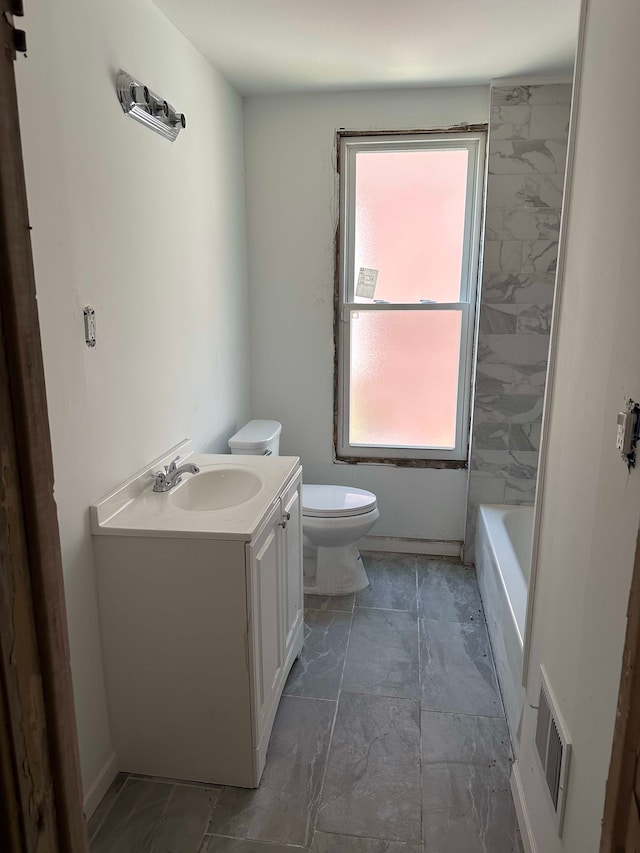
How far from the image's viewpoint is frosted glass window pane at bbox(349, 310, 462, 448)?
11.2ft

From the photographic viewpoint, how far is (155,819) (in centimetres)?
181

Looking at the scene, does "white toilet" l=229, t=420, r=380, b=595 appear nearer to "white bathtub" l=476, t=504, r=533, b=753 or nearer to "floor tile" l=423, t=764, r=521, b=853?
"white bathtub" l=476, t=504, r=533, b=753

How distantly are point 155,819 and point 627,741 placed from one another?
62.6 inches

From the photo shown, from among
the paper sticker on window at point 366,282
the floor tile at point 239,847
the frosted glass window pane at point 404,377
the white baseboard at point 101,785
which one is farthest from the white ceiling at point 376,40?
the floor tile at point 239,847

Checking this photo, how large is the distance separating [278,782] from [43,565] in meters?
1.64

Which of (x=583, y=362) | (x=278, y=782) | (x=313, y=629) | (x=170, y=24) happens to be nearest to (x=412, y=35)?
(x=170, y=24)

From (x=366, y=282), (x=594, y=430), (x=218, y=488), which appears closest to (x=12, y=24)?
(x=594, y=430)

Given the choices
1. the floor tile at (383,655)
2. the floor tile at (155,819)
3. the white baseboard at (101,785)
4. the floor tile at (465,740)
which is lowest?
the floor tile at (465,740)

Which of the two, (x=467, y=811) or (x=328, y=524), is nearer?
(x=467, y=811)

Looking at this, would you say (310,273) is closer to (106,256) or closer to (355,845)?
(106,256)

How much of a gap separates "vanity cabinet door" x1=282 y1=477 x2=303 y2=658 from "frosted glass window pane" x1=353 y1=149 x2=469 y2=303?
1.52 m

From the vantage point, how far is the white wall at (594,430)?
112 cm

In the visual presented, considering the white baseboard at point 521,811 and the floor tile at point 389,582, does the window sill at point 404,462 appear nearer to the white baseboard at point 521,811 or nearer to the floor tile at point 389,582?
→ the floor tile at point 389,582

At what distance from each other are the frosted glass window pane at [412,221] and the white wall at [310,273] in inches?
6.7
